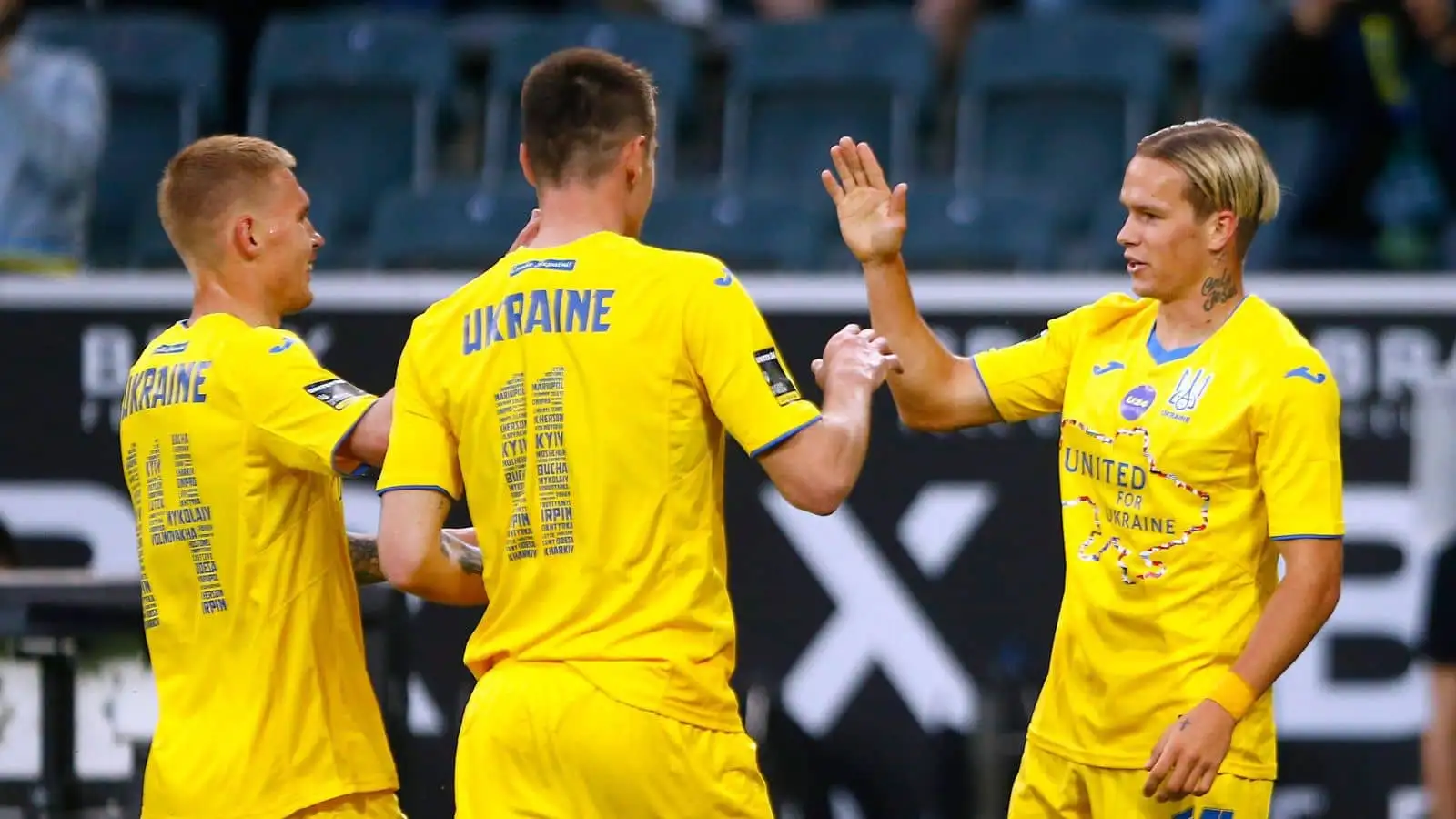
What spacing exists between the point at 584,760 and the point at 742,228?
481cm

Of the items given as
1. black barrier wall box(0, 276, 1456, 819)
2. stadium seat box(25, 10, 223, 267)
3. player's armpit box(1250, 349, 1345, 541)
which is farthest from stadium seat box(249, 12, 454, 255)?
player's armpit box(1250, 349, 1345, 541)

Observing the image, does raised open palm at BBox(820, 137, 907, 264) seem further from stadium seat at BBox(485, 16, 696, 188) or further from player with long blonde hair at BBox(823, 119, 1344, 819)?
stadium seat at BBox(485, 16, 696, 188)

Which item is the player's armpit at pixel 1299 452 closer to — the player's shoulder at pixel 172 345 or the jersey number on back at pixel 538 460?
the jersey number on back at pixel 538 460

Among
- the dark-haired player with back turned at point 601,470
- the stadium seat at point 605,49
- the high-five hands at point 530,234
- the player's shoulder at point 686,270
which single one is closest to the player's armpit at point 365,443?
the dark-haired player with back turned at point 601,470

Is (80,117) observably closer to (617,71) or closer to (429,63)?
(429,63)

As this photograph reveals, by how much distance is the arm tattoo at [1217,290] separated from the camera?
405 cm

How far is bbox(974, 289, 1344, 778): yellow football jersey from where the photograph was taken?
12.5ft

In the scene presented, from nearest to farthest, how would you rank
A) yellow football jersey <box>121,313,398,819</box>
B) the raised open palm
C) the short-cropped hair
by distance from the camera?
1. the short-cropped hair
2. yellow football jersey <box>121,313,398,819</box>
3. the raised open palm

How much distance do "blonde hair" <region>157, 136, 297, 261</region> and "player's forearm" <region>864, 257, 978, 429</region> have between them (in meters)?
1.33

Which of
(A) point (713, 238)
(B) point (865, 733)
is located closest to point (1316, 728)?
(B) point (865, 733)

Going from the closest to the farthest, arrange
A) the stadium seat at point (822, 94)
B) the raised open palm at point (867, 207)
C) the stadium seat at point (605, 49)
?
the raised open palm at point (867, 207)
the stadium seat at point (822, 94)
the stadium seat at point (605, 49)

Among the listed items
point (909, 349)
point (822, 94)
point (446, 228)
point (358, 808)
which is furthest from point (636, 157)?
point (822, 94)

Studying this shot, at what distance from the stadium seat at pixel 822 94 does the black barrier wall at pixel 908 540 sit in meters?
2.11

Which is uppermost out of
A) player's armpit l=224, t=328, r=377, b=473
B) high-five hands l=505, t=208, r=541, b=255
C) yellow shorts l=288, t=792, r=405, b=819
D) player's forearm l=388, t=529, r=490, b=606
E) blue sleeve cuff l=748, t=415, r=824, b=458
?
high-five hands l=505, t=208, r=541, b=255
